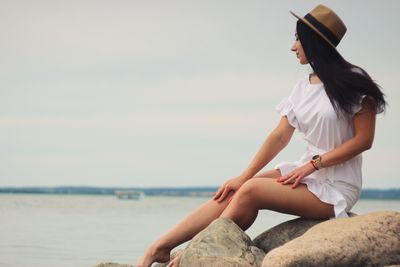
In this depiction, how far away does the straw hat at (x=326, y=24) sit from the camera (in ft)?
20.6

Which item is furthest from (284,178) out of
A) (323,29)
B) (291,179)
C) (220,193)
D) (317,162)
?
(323,29)

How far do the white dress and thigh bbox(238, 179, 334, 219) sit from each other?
2.3 inches

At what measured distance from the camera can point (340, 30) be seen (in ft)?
20.9

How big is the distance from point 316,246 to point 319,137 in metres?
0.92

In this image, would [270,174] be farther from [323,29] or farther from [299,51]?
[323,29]

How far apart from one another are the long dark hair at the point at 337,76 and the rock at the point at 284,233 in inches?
40.2

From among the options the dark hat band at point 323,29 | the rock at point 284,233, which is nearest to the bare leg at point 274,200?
the rock at point 284,233

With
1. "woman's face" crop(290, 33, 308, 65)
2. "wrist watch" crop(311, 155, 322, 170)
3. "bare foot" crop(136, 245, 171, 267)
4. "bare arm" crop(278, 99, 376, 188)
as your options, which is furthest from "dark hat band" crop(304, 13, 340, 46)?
"bare foot" crop(136, 245, 171, 267)

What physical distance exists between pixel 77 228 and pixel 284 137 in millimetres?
20094

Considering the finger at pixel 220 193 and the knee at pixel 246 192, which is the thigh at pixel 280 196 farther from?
the finger at pixel 220 193

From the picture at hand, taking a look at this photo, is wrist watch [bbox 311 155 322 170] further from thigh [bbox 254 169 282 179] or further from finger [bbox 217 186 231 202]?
finger [bbox 217 186 231 202]

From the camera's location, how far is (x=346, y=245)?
594 cm

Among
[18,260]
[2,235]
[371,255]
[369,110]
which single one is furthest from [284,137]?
[2,235]

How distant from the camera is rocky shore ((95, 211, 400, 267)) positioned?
5.81m
